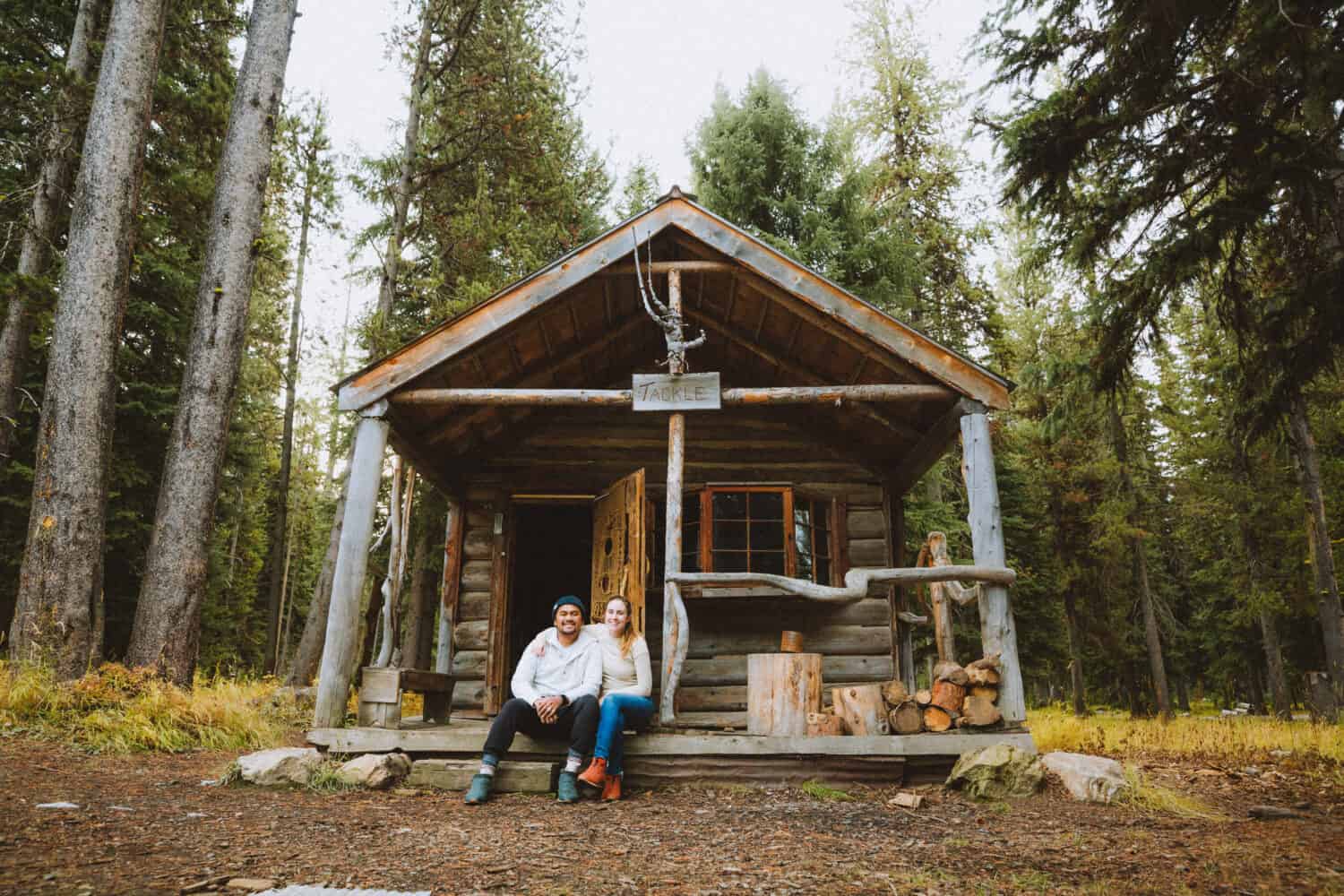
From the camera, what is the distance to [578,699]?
5652 mm

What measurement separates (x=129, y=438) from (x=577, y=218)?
8977 mm

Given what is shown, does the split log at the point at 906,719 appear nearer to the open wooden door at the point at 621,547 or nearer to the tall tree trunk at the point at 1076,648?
the open wooden door at the point at 621,547

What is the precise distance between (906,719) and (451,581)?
537cm

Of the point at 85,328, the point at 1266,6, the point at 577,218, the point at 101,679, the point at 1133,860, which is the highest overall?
the point at 577,218

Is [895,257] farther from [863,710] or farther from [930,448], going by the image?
[863,710]

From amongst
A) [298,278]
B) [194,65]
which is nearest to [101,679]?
[194,65]

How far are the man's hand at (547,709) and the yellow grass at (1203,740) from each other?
622cm

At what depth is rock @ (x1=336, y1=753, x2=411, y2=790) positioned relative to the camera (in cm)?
552

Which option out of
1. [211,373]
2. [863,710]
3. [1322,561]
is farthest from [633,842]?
[1322,561]

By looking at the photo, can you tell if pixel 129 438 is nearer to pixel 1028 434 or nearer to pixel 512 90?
pixel 512 90

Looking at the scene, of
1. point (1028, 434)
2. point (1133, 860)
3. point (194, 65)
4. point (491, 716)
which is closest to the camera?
point (1133, 860)

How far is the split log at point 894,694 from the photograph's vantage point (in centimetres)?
629

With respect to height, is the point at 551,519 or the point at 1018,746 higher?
the point at 551,519

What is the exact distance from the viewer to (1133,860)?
3676mm
